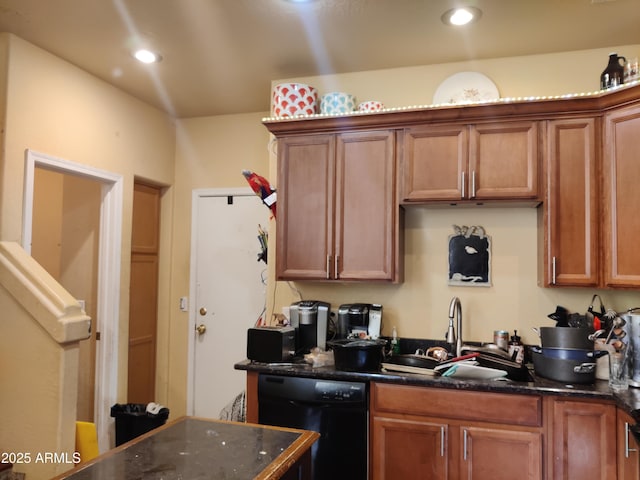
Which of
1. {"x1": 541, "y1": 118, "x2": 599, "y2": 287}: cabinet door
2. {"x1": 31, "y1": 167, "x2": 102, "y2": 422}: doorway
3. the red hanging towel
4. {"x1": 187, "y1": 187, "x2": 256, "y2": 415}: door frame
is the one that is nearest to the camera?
{"x1": 541, "y1": 118, "x2": 599, "y2": 287}: cabinet door

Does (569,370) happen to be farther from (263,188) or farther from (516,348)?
(263,188)

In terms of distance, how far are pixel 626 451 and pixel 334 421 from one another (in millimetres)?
1324

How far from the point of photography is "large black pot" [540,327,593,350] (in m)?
2.28

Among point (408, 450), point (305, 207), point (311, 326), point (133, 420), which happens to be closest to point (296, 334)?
point (311, 326)

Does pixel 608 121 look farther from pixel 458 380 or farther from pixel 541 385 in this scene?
pixel 458 380

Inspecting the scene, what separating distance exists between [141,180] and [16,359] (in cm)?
189

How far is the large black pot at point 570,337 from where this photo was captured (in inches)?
89.7

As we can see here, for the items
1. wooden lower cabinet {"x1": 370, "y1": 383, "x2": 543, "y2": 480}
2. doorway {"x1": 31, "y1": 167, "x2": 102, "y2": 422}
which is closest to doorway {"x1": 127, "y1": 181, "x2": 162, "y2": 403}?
doorway {"x1": 31, "y1": 167, "x2": 102, "y2": 422}

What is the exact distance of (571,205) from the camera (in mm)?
2488

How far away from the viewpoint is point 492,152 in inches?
102

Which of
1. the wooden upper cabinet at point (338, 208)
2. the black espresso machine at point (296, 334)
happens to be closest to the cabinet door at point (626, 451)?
the wooden upper cabinet at point (338, 208)

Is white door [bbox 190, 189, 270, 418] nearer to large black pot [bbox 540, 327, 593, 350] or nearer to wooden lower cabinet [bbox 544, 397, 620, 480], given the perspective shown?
large black pot [bbox 540, 327, 593, 350]

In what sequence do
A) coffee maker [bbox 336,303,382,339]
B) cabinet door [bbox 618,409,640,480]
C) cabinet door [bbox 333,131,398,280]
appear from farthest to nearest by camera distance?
coffee maker [bbox 336,303,382,339] < cabinet door [bbox 333,131,398,280] < cabinet door [bbox 618,409,640,480]

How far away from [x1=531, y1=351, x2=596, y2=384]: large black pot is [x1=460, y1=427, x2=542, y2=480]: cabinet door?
0.31 meters
